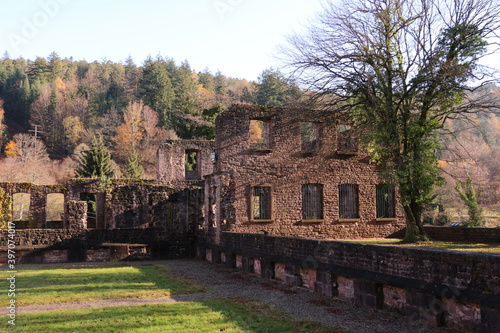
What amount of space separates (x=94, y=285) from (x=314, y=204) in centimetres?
1188

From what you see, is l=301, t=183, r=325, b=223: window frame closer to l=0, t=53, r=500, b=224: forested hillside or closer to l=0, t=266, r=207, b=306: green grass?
l=0, t=266, r=207, b=306: green grass

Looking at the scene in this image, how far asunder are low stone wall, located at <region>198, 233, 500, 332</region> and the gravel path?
0.24 m

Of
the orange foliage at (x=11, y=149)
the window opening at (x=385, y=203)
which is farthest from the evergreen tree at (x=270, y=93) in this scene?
the window opening at (x=385, y=203)

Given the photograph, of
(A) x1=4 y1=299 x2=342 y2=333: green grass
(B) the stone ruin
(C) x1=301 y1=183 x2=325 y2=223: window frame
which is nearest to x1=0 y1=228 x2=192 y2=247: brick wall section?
(B) the stone ruin

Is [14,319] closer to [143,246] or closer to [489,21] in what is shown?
[143,246]

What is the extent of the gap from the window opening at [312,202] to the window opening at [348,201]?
113cm

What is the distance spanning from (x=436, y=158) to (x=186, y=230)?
1157 cm

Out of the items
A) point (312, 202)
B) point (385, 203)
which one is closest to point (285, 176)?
point (312, 202)

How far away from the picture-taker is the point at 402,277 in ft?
27.3

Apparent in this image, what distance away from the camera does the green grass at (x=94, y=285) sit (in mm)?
10867

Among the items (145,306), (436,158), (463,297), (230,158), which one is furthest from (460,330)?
(230,158)

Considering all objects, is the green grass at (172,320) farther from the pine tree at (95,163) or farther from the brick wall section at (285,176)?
the pine tree at (95,163)

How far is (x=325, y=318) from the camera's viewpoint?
848 centimetres

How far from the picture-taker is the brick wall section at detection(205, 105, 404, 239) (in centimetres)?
2003
